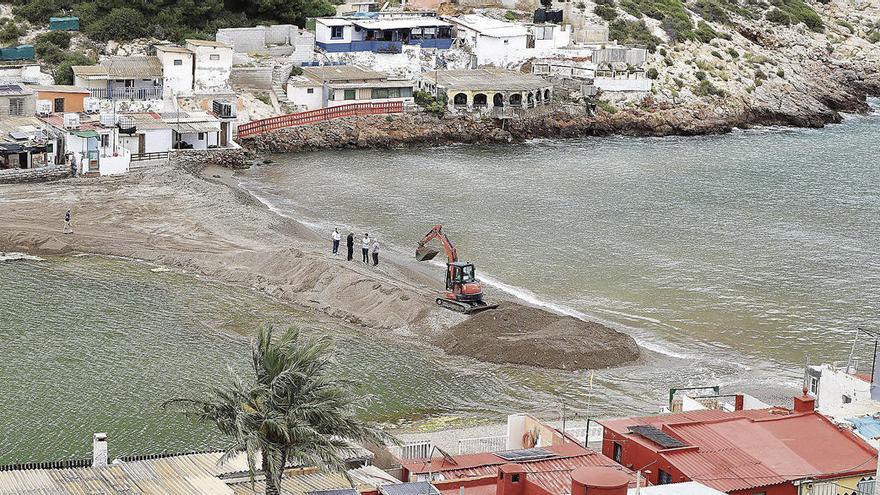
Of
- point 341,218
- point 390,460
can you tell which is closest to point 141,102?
point 341,218

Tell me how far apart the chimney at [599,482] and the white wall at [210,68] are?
59935mm

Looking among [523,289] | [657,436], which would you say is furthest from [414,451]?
[523,289]

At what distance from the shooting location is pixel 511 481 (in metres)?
26.7

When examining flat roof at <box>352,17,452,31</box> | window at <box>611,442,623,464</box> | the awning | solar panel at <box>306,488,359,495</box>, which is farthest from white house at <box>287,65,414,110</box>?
solar panel at <box>306,488,359,495</box>

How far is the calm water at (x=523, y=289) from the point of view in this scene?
40219mm

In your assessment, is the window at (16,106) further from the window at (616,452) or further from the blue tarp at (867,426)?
the blue tarp at (867,426)

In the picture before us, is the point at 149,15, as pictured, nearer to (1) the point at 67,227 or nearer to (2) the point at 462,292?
(1) the point at 67,227

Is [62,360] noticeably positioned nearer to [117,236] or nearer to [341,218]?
[117,236]

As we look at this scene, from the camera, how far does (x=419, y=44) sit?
92875 mm

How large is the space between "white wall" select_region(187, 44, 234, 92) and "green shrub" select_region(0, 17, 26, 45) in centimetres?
1148

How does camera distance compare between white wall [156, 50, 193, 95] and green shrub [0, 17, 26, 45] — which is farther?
green shrub [0, 17, 26, 45]

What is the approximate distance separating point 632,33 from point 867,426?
240ft

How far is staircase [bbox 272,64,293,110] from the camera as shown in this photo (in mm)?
84375

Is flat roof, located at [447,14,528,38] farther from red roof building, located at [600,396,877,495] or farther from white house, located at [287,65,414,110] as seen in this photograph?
red roof building, located at [600,396,877,495]
